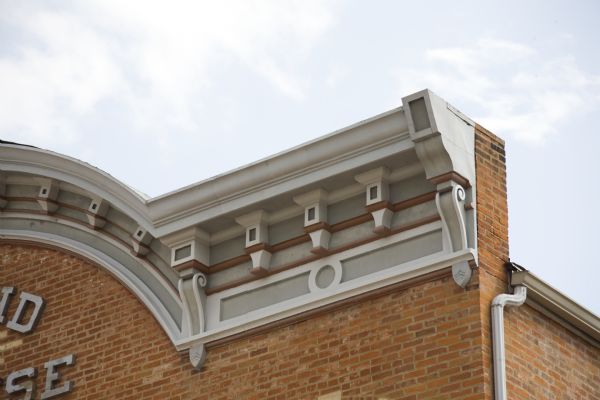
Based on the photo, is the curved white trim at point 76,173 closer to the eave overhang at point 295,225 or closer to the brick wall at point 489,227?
the eave overhang at point 295,225

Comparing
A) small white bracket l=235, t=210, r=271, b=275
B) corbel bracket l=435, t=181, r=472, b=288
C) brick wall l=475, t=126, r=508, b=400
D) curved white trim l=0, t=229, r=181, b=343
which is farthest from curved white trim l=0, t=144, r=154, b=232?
brick wall l=475, t=126, r=508, b=400

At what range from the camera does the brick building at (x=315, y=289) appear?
14.9 metres

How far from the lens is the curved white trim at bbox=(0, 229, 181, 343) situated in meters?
16.9

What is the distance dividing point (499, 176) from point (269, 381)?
127 inches

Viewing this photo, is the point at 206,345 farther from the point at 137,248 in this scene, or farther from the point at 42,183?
the point at 42,183

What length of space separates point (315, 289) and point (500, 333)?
2.24 meters

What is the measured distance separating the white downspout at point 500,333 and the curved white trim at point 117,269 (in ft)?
12.7

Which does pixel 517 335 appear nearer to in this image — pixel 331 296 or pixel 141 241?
pixel 331 296

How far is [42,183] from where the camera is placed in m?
18.6

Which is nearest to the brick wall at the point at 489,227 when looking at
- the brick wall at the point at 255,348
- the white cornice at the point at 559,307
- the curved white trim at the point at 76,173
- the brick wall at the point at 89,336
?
the brick wall at the point at 255,348

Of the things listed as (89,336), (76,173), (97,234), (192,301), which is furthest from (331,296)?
(76,173)

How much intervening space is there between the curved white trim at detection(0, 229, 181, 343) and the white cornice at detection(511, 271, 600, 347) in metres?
4.00

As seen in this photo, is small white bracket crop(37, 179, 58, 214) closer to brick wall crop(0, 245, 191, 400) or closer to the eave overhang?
the eave overhang

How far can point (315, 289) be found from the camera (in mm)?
15867
